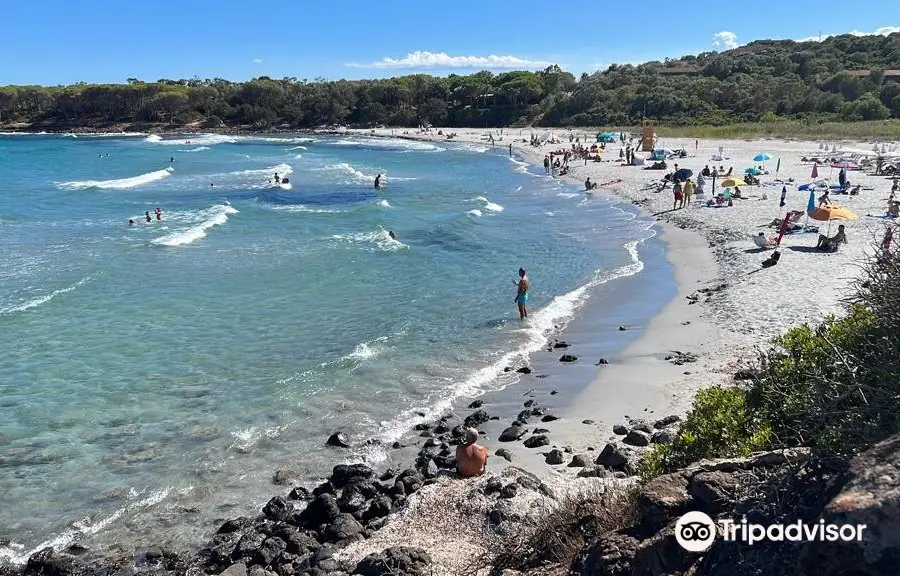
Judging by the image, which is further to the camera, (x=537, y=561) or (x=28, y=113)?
(x=28, y=113)

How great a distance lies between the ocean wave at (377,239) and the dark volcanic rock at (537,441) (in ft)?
59.3

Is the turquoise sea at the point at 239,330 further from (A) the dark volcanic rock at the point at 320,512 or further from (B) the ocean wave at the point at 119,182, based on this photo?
(B) the ocean wave at the point at 119,182

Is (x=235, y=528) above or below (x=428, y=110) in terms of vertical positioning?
below

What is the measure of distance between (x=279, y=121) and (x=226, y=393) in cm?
11629

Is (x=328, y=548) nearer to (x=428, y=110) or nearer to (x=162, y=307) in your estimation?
(x=162, y=307)

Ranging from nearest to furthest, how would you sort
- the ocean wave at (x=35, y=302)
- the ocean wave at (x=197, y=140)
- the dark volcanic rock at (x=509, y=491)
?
the dark volcanic rock at (x=509, y=491) → the ocean wave at (x=35, y=302) → the ocean wave at (x=197, y=140)

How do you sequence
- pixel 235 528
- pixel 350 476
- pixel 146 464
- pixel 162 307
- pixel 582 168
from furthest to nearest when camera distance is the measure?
pixel 582 168, pixel 162 307, pixel 146 464, pixel 350 476, pixel 235 528

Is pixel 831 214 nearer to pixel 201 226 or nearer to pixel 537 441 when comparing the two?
pixel 537 441

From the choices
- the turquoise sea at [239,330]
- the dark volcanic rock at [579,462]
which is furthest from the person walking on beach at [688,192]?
the dark volcanic rock at [579,462]

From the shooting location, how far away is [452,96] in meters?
121

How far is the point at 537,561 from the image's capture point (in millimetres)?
6680

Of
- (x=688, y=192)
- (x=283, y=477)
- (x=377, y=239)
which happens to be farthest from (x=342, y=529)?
(x=688, y=192)

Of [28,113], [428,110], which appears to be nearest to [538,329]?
[428,110]

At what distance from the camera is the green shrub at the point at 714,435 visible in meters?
7.28
